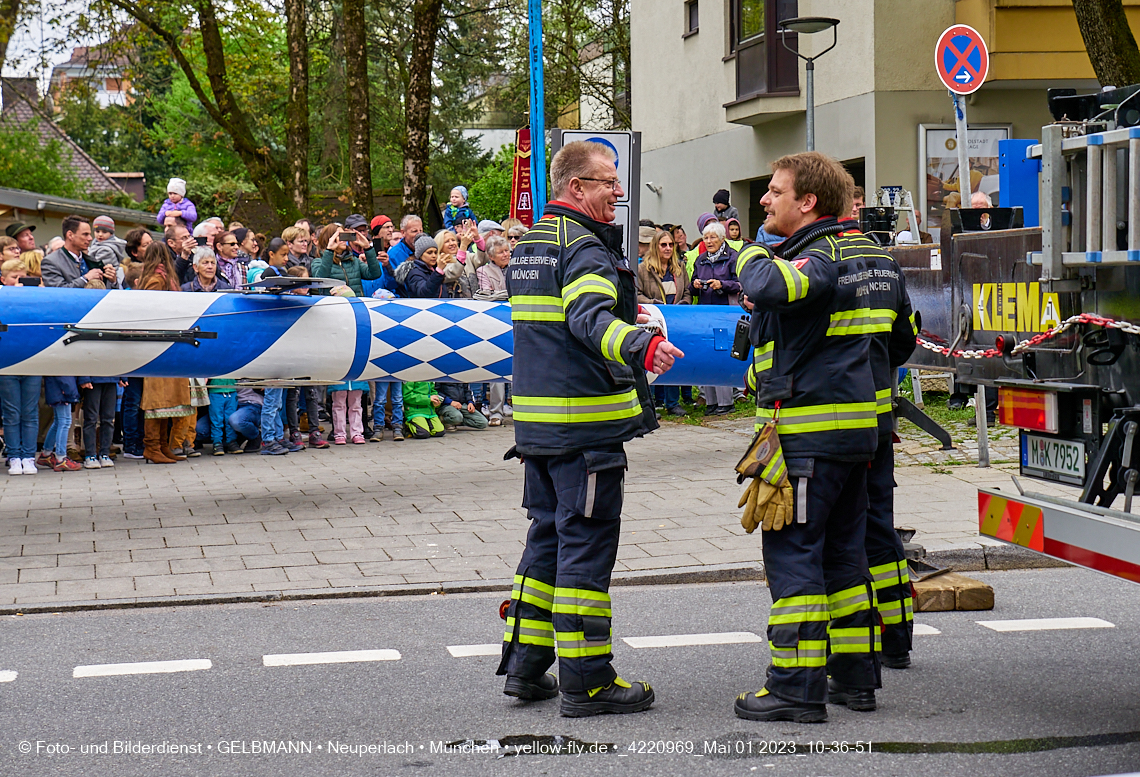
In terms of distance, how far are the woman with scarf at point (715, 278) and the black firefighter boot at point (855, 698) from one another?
29.8 ft

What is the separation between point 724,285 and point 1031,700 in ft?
30.2

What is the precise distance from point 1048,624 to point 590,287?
9.50 feet

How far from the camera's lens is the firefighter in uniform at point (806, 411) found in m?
4.60

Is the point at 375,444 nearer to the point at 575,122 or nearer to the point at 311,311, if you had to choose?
the point at 311,311

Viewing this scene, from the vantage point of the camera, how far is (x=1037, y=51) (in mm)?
18578

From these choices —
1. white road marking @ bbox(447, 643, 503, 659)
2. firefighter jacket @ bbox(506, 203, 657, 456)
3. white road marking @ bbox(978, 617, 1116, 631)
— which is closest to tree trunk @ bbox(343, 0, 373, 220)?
white road marking @ bbox(447, 643, 503, 659)

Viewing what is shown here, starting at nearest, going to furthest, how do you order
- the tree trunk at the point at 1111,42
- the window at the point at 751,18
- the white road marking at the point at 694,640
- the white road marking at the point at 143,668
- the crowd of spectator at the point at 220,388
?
the white road marking at the point at 143,668, the white road marking at the point at 694,640, the crowd of spectator at the point at 220,388, the tree trunk at the point at 1111,42, the window at the point at 751,18

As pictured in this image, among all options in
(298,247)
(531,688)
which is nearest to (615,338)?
(531,688)

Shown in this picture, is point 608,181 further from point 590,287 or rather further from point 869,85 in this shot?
point 869,85

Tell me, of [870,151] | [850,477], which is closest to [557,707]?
[850,477]

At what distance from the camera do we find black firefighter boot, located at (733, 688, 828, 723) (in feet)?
15.2

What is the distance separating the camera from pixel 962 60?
9.85m

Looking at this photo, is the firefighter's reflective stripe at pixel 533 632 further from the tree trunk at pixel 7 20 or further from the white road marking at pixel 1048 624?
the tree trunk at pixel 7 20

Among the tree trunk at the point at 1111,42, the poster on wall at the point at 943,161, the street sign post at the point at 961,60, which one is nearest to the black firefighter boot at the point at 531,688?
the street sign post at the point at 961,60
